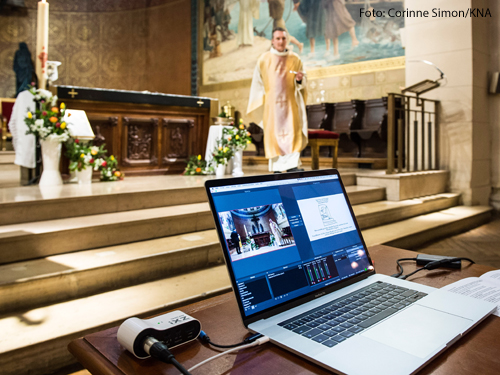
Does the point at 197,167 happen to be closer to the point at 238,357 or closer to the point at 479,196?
the point at 479,196

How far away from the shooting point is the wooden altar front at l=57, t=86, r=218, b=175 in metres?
5.21

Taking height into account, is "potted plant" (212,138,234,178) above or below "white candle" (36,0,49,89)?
below

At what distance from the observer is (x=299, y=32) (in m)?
9.01

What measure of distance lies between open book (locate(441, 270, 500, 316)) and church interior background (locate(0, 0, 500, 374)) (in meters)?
0.47

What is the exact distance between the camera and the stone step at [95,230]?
98.4 inches

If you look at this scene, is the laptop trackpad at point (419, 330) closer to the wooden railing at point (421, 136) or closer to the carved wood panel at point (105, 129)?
the carved wood panel at point (105, 129)

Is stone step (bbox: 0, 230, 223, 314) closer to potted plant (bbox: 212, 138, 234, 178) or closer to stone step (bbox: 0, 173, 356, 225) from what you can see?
stone step (bbox: 0, 173, 356, 225)

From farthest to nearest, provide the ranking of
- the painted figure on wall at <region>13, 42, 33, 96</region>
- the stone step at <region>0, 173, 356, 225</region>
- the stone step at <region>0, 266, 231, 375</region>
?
the painted figure on wall at <region>13, 42, 33, 96</region>, the stone step at <region>0, 173, 356, 225</region>, the stone step at <region>0, 266, 231, 375</region>

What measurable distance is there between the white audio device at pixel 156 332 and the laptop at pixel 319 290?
0.11 meters

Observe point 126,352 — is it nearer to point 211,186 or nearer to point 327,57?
point 211,186

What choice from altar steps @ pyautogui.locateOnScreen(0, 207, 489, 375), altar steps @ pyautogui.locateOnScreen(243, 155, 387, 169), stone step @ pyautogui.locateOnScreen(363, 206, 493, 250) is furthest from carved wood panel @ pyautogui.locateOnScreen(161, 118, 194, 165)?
altar steps @ pyautogui.locateOnScreen(0, 207, 489, 375)

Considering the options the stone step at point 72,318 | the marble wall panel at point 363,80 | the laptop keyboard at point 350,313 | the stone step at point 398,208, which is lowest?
the stone step at point 72,318

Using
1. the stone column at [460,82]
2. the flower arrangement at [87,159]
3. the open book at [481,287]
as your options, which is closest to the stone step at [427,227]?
the stone column at [460,82]

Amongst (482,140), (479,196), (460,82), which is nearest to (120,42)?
(460,82)
